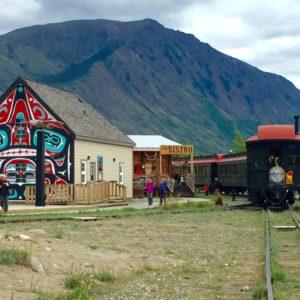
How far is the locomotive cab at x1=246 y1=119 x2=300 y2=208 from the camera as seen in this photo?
27.0m

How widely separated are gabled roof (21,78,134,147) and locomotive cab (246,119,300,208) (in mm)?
10630

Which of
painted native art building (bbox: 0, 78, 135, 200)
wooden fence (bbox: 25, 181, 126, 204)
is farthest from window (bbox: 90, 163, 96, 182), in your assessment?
wooden fence (bbox: 25, 181, 126, 204)

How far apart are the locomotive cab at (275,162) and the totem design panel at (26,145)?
35.1 feet

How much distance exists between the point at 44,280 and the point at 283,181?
63.2 ft

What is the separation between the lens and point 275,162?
89.4ft

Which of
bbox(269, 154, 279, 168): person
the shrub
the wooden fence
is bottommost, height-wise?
the shrub

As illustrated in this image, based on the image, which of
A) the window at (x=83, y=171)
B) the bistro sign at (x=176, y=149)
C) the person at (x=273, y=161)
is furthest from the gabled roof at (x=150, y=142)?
the person at (x=273, y=161)

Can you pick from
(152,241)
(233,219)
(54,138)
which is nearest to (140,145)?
(54,138)

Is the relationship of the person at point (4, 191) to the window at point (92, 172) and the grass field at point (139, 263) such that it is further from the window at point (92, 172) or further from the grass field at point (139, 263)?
the window at point (92, 172)

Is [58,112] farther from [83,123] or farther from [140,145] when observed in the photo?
[140,145]

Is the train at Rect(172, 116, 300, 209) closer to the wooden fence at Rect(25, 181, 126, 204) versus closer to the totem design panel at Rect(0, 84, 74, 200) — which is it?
the wooden fence at Rect(25, 181, 126, 204)

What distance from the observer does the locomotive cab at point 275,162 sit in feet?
88.7

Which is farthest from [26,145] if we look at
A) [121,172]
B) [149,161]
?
[149,161]

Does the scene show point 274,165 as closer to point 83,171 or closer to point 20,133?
point 83,171
